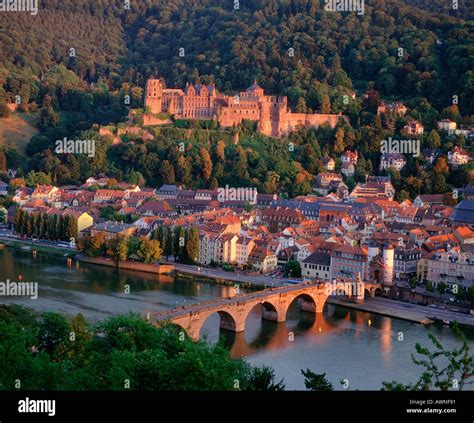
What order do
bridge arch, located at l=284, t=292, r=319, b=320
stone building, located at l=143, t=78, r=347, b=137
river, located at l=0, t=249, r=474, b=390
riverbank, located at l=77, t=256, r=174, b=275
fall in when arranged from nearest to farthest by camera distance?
river, located at l=0, t=249, r=474, b=390 < bridge arch, located at l=284, t=292, r=319, b=320 < riverbank, located at l=77, t=256, r=174, b=275 < stone building, located at l=143, t=78, r=347, b=137

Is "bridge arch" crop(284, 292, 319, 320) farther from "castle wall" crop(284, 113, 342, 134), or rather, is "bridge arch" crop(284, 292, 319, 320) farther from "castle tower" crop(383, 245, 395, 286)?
"castle wall" crop(284, 113, 342, 134)


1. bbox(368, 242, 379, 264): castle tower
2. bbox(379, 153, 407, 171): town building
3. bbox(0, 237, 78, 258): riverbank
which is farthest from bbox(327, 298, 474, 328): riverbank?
bbox(379, 153, 407, 171): town building

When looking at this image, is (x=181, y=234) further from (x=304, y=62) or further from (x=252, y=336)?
(x=304, y=62)

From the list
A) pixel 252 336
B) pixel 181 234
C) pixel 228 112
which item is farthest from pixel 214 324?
pixel 228 112

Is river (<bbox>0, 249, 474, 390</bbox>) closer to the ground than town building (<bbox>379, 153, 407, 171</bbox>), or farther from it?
closer to the ground

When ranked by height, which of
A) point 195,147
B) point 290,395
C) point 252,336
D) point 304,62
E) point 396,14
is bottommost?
point 252,336

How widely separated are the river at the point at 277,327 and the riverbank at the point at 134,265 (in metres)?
0.36

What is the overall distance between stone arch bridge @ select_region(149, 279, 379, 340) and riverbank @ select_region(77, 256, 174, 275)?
4676 millimetres

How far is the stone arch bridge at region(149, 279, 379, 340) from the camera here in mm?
16547

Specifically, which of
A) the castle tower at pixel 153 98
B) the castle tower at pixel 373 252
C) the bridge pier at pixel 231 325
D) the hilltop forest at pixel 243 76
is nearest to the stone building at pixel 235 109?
the castle tower at pixel 153 98

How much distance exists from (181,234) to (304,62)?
22342 mm

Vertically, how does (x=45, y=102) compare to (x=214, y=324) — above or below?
above

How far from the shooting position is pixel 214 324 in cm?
1848

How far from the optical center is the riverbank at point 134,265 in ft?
80.3
